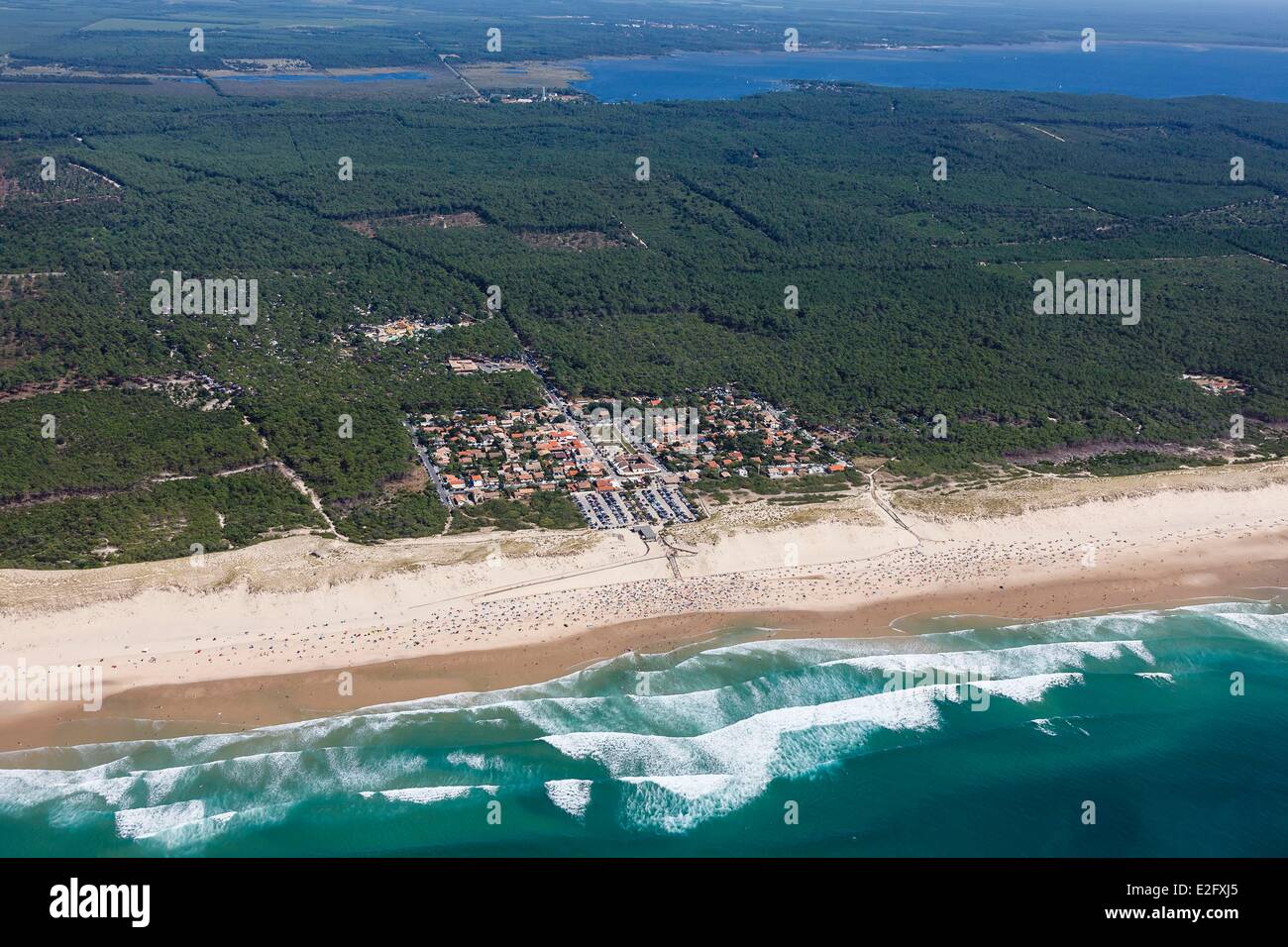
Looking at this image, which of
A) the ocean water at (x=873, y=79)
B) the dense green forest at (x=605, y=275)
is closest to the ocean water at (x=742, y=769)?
the dense green forest at (x=605, y=275)

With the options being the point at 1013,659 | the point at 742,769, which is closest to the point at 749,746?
the point at 742,769

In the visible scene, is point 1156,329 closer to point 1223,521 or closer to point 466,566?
point 1223,521

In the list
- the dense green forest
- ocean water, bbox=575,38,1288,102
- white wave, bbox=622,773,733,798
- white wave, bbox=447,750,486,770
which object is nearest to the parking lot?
the dense green forest

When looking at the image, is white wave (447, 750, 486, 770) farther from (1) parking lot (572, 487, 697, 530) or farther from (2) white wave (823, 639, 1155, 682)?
(1) parking lot (572, 487, 697, 530)

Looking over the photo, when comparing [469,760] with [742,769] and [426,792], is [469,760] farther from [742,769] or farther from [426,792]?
[742,769]

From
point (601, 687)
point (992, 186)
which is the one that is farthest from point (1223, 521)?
point (992, 186)

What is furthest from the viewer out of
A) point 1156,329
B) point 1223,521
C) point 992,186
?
point 992,186
